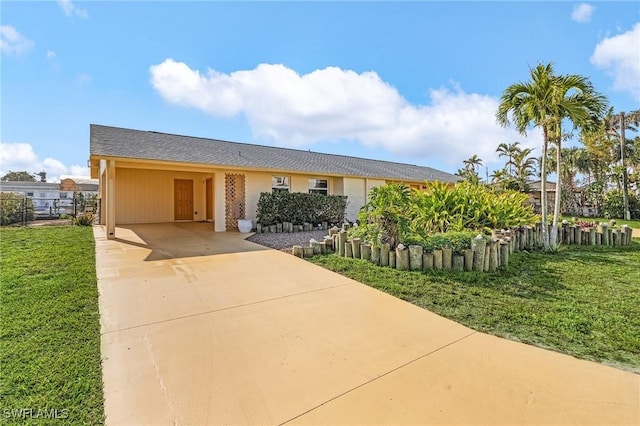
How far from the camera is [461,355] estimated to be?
111 inches

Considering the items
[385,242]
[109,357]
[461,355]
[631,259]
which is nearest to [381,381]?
[461,355]

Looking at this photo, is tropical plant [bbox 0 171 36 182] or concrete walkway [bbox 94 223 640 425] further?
tropical plant [bbox 0 171 36 182]

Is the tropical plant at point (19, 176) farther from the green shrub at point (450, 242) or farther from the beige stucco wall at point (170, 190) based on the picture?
the green shrub at point (450, 242)

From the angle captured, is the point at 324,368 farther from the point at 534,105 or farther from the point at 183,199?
the point at 183,199

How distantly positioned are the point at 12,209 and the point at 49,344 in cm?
1599

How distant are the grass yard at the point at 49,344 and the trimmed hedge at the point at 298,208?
21.3 feet

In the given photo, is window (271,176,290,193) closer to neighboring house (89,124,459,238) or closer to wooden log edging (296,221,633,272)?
neighboring house (89,124,459,238)

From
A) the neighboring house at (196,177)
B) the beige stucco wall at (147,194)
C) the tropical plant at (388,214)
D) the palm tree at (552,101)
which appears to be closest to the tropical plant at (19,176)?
the neighboring house at (196,177)

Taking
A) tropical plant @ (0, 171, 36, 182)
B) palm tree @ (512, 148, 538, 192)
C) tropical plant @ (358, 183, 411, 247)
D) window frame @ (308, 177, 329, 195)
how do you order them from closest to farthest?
tropical plant @ (358, 183, 411, 247)
window frame @ (308, 177, 329, 195)
palm tree @ (512, 148, 538, 192)
tropical plant @ (0, 171, 36, 182)

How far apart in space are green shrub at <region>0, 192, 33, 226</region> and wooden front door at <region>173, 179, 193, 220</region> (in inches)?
254

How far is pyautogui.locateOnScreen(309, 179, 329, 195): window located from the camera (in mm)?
15086

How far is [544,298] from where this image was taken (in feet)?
14.1

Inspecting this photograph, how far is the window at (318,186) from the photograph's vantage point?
49.5 feet

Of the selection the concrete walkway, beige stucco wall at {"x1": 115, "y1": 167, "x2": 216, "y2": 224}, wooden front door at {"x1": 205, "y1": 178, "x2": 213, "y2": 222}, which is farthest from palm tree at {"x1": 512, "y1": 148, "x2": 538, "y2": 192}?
the concrete walkway
